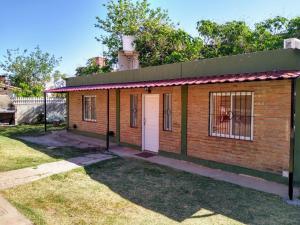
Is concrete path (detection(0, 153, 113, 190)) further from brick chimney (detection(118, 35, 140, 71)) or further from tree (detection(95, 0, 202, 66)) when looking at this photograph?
tree (detection(95, 0, 202, 66))

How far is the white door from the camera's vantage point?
11.1 metres

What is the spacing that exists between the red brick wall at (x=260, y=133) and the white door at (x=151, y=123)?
2.11 metres

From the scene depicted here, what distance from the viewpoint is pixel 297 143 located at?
7.11m

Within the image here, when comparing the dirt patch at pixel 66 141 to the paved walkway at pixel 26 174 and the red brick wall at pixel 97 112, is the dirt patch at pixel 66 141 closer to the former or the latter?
the red brick wall at pixel 97 112

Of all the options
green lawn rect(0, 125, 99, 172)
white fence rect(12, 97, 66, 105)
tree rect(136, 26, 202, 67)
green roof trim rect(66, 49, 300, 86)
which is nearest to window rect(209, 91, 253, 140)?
green roof trim rect(66, 49, 300, 86)

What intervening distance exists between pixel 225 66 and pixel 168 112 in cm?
283

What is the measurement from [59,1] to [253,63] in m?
11.1

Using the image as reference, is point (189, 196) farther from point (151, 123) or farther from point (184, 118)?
point (151, 123)

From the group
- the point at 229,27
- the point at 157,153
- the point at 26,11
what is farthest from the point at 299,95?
the point at 229,27

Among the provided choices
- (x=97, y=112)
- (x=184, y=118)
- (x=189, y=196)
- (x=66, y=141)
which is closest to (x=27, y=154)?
(x=66, y=141)

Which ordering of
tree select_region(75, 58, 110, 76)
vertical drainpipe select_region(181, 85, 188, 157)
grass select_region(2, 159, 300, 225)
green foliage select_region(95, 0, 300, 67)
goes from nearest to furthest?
grass select_region(2, 159, 300, 225), vertical drainpipe select_region(181, 85, 188, 157), green foliage select_region(95, 0, 300, 67), tree select_region(75, 58, 110, 76)

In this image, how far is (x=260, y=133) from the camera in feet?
25.7

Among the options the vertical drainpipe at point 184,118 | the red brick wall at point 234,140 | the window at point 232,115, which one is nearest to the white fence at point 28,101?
the red brick wall at point 234,140

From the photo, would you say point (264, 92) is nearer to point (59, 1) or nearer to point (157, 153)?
point (157, 153)
